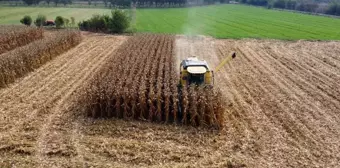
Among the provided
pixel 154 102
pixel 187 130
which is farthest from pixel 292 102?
pixel 154 102

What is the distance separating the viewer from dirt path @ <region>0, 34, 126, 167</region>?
11.4m

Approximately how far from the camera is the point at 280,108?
1551cm


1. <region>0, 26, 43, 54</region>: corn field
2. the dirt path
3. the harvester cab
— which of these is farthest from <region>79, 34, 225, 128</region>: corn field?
<region>0, 26, 43, 54</region>: corn field

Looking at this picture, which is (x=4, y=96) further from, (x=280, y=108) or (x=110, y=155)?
(x=280, y=108)

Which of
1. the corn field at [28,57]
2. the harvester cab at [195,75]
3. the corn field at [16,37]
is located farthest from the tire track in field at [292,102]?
the corn field at [16,37]

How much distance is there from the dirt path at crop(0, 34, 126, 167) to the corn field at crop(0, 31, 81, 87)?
505 mm

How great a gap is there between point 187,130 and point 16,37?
2062 centimetres

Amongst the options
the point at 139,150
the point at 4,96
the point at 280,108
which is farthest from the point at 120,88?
the point at 280,108

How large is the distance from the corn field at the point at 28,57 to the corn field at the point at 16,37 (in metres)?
3.25

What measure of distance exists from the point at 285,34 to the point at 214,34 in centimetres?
821

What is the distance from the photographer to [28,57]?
21172mm

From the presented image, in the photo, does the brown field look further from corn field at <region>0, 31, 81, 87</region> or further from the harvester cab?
the harvester cab

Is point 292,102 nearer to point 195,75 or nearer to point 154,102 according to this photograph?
point 195,75

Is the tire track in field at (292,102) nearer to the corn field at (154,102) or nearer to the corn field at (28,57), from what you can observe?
the corn field at (154,102)
